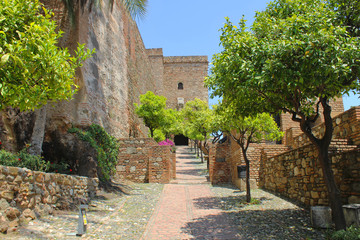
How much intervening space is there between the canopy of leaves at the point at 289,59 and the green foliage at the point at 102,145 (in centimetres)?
516

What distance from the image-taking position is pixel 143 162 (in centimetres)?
1297

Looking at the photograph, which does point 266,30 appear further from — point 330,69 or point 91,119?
point 91,119

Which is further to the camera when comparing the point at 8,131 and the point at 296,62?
the point at 8,131

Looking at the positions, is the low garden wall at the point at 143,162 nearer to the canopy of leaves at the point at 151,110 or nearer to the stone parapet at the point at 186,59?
the canopy of leaves at the point at 151,110

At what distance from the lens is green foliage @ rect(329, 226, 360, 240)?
4.24 meters

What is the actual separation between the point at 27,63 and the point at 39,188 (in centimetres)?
245

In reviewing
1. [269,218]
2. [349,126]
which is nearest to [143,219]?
[269,218]

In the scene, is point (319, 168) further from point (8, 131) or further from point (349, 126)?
point (8, 131)

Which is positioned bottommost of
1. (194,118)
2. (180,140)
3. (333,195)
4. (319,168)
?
(333,195)

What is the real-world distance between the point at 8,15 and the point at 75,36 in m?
6.62

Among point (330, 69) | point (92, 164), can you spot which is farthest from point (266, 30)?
point (92, 164)

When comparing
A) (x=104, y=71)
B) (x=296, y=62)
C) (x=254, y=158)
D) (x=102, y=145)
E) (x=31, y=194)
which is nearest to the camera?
(x=296, y=62)

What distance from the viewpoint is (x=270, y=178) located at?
9.85m

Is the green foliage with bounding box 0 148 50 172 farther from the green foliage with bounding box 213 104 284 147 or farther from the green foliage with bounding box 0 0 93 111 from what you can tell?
the green foliage with bounding box 213 104 284 147
